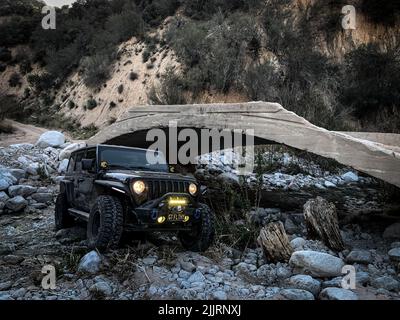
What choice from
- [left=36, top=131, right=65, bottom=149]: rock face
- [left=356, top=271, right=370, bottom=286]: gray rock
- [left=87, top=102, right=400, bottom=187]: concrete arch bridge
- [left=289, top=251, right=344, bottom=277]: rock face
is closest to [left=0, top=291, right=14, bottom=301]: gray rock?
[left=289, top=251, right=344, bottom=277]: rock face

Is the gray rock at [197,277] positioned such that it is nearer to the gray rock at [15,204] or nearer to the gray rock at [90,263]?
the gray rock at [90,263]

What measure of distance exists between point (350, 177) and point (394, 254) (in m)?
7.14

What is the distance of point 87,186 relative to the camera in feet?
18.9

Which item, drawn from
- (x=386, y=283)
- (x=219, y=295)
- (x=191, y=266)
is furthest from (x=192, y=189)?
(x=386, y=283)

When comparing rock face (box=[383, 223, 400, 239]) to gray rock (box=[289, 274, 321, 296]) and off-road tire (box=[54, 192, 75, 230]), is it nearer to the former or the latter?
gray rock (box=[289, 274, 321, 296])

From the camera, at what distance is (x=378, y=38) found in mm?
18859

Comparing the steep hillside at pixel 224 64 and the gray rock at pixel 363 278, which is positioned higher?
the steep hillside at pixel 224 64

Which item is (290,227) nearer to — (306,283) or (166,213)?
(306,283)

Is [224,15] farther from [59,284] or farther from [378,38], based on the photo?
[59,284]

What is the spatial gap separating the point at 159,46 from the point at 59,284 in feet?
79.4

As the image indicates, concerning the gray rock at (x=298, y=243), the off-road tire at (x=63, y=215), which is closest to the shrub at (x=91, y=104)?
the off-road tire at (x=63, y=215)

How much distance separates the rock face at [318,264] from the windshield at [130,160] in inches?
105

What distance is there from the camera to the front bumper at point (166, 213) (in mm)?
4609

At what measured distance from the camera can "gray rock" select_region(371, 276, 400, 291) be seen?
4.20 m
